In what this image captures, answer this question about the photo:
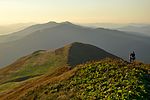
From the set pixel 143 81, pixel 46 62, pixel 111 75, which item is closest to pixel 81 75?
pixel 111 75

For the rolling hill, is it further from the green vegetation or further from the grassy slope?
the green vegetation

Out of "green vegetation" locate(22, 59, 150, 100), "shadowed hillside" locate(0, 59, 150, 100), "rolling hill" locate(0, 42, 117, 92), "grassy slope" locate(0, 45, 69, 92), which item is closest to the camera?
"green vegetation" locate(22, 59, 150, 100)

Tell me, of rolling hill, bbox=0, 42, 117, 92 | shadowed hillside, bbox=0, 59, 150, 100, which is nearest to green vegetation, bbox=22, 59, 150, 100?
shadowed hillside, bbox=0, 59, 150, 100

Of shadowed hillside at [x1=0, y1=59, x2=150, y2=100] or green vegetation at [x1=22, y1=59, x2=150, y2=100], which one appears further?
shadowed hillside at [x1=0, y1=59, x2=150, y2=100]

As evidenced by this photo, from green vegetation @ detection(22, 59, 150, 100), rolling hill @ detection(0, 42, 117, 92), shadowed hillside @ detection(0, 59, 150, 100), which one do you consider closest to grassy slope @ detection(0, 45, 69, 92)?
rolling hill @ detection(0, 42, 117, 92)

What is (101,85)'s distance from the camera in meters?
34.4

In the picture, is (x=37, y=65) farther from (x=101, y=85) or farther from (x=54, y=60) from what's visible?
(x=101, y=85)

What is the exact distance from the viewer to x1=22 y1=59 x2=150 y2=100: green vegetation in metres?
30.6

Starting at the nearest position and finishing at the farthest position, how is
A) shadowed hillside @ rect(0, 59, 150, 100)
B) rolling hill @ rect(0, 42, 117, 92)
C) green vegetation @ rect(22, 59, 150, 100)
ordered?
1. green vegetation @ rect(22, 59, 150, 100)
2. shadowed hillside @ rect(0, 59, 150, 100)
3. rolling hill @ rect(0, 42, 117, 92)

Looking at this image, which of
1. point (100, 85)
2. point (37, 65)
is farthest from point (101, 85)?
point (37, 65)

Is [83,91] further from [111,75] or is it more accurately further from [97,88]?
[111,75]

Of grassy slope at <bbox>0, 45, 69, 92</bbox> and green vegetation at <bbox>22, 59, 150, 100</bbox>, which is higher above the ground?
green vegetation at <bbox>22, 59, 150, 100</bbox>

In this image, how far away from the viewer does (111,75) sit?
36344mm

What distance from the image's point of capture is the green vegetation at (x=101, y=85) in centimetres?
3056
